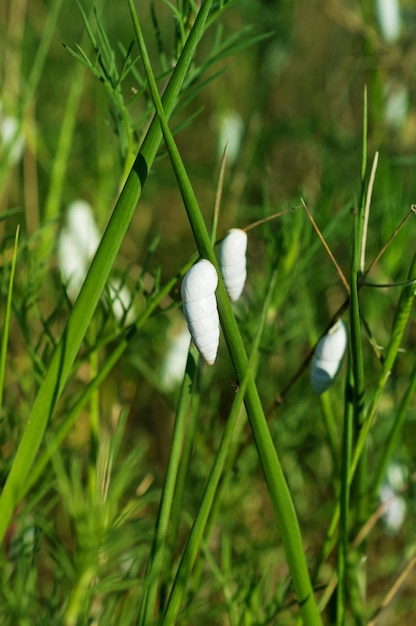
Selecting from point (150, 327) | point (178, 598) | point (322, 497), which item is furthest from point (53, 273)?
point (178, 598)

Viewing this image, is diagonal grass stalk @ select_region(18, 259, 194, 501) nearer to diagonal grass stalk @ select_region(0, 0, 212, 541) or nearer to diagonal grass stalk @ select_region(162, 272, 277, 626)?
diagonal grass stalk @ select_region(0, 0, 212, 541)

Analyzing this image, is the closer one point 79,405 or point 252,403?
point 252,403

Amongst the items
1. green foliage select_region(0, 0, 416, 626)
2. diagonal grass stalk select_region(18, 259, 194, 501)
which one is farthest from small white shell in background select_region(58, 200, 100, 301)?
diagonal grass stalk select_region(18, 259, 194, 501)

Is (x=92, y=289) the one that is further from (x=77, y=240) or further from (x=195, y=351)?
(x=77, y=240)

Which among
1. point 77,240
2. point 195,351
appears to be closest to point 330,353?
point 195,351

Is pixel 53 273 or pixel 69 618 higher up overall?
pixel 53 273

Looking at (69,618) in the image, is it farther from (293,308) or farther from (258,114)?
(258,114)

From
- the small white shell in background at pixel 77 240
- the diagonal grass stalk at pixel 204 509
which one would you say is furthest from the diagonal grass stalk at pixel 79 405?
the small white shell in background at pixel 77 240
